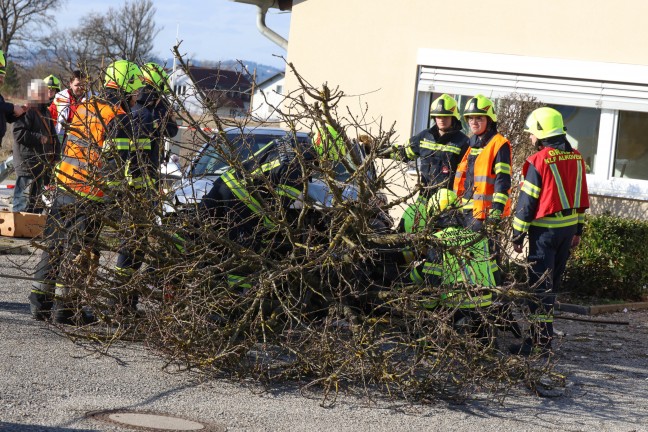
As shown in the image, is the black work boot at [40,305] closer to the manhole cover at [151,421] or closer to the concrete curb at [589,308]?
the manhole cover at [151,421]

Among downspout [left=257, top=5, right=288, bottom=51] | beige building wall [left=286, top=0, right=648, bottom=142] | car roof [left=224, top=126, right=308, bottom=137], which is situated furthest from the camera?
downspout [left=257, top=5, right=288, bottom=51]

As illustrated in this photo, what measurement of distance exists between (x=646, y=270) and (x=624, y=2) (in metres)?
3.69

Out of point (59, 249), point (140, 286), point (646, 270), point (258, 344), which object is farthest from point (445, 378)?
point (646, 270)

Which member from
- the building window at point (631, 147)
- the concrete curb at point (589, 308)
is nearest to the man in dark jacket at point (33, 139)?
the concrete curb at point (589, 308)

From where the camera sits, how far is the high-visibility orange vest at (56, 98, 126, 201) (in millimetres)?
6695

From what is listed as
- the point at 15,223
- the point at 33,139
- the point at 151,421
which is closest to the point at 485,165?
the point at 151,421

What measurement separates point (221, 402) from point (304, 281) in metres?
0.94

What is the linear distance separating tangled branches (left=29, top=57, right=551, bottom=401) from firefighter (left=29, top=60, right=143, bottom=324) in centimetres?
11

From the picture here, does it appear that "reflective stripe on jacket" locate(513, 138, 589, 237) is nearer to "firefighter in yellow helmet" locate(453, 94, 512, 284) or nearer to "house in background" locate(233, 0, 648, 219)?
"firefighter in yellow helmet" locate(453, 94, 512, 284)

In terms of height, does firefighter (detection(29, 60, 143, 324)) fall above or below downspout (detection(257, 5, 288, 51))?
below

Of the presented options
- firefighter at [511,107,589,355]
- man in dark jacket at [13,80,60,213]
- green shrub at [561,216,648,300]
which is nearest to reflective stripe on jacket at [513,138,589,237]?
firefighter at [511,107,589,355]

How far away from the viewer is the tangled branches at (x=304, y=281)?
595cm

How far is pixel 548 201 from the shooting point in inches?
290

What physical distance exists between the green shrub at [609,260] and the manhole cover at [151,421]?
6.34 meters
